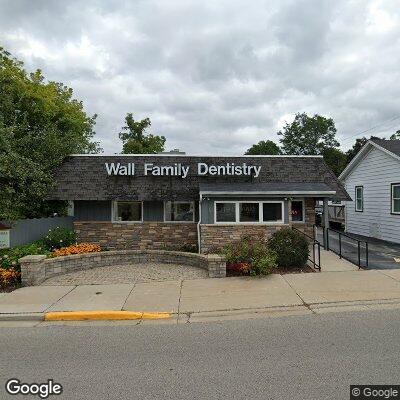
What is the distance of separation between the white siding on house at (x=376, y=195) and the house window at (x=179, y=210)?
9481mm

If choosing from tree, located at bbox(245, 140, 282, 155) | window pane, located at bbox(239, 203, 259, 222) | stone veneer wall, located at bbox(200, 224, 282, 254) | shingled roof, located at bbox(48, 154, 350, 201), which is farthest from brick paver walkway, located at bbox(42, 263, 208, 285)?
tree, located at bbox(245, 140, 282, 155)

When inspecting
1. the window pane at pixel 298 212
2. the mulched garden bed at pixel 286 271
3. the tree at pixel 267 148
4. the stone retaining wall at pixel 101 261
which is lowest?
the mulched garden bed at pixel 286 271

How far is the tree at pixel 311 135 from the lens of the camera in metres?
67.1

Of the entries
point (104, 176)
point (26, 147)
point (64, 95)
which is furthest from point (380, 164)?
point (64, 95)

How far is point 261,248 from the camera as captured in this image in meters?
10.9

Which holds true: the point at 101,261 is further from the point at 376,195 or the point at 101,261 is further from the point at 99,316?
the point at 376,195

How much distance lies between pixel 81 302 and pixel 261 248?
5.37 m

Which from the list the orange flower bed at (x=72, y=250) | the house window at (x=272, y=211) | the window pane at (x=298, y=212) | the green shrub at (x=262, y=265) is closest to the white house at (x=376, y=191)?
the window pane at (x=298, y=212)

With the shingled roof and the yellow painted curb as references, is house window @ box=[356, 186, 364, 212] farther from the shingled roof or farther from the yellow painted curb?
the yellow painted curb

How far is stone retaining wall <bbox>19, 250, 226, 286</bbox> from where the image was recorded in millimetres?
9984

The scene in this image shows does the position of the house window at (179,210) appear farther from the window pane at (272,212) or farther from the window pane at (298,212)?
the window pane at (298,212)

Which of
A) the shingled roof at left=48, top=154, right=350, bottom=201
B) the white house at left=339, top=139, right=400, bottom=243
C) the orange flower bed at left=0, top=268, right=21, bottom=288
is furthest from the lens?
the white house at left=339, top=139, right=400, bottom=243

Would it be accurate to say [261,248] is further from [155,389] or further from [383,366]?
[155,389]

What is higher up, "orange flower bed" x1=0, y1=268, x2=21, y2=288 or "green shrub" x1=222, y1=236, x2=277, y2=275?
"green shrub" x1=222, y1=236, x2=277, y2=275
